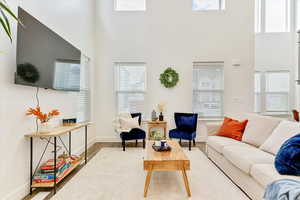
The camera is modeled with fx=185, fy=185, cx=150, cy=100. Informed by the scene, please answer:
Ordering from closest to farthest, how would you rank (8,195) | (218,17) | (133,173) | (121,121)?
(8,195) → (133,173) → (121,121) → (218,17)

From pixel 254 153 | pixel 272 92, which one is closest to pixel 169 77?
pixel 254 153

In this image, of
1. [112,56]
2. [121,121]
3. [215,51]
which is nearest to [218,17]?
[215,51]

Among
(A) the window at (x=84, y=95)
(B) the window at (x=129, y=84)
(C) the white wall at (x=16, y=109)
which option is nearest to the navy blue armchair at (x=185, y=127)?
(B) the window at (x=129, y=84)

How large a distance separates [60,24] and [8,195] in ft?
8.89

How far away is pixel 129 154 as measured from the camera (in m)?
4.05

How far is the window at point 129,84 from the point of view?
530 centimetres

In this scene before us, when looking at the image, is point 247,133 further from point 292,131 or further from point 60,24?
point 60,24

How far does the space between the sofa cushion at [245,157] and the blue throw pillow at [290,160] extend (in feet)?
1.20

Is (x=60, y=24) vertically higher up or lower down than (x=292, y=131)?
higher up

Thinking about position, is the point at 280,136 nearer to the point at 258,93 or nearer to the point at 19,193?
→ the point at 19,193

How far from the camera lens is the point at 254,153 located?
248cm

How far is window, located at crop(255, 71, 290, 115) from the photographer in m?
5.90

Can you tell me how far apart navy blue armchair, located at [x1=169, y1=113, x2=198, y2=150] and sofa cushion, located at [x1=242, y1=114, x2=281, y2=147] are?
1394 millimetres

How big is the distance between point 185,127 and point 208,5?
362 centimetres
